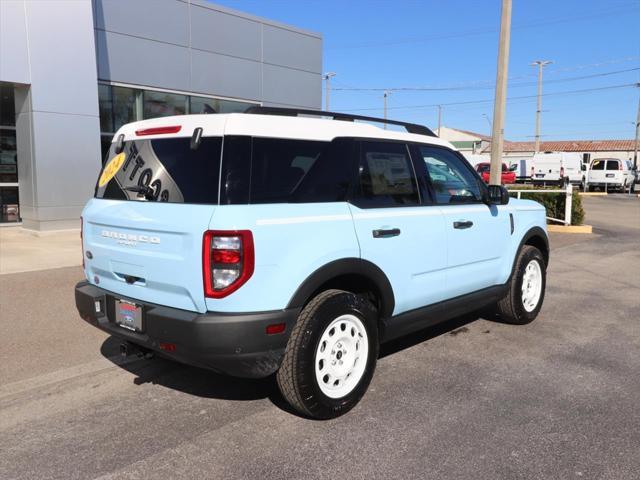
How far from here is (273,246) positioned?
3.18 metres

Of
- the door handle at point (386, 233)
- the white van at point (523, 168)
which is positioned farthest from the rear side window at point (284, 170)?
the white van at point (523, 168)

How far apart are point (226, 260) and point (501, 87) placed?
10438mm

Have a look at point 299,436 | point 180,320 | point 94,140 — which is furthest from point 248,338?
point 94,140

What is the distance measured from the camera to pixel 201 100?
14.2 meters

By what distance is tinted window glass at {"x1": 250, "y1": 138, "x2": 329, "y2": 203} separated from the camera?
3268mm

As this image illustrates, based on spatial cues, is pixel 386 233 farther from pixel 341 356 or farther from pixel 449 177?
pixel 449 177

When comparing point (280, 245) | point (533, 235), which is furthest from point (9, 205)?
point (280, 245)

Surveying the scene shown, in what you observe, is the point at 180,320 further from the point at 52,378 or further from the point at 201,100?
the point at 201,100

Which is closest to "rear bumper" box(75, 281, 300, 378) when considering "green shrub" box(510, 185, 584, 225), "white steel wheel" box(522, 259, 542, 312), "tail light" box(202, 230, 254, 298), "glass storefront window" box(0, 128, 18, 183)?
"tail light" box(202, 230, 254, 298)

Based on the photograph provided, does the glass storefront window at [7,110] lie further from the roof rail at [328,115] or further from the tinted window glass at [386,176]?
the tinted window glass at [386,176]

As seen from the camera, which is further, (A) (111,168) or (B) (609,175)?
(B) (609,175)

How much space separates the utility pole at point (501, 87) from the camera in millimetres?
11820

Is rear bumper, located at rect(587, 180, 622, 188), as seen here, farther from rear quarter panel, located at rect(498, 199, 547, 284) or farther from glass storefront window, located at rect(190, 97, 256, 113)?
rear quarter panel, located at rect(498, 199, 547, 284)

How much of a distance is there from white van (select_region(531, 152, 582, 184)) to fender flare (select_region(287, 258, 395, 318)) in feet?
102
